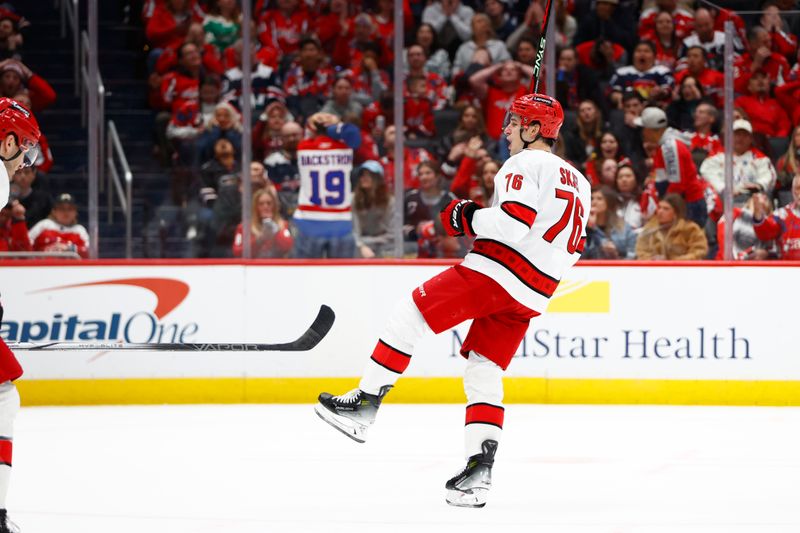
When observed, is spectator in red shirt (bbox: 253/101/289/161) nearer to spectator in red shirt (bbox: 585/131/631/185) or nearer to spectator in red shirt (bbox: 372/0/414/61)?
spectator in red shirt (bbox: 372/0/414/61)

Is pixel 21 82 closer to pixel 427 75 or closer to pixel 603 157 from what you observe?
pixel 427 75

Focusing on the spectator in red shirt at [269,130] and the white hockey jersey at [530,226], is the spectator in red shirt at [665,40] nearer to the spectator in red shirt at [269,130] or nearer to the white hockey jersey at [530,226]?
the spectator in red shirt at [269,130]

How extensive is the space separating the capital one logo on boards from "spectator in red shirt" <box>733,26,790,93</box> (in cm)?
339

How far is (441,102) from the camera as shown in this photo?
7.24 meters

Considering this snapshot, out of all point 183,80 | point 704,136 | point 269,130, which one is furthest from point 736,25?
point 183,80

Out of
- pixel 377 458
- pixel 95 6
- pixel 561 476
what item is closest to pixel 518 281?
pixel 561 476

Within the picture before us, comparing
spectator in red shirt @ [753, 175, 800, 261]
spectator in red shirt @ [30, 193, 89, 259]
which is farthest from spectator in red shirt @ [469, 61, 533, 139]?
spectator in red shirt @ [30, 193, 89, 259]

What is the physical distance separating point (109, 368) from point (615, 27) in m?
3.76

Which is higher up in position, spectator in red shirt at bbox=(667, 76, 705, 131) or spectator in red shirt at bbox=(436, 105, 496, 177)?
spectator in red shirt at bbox=(667, 76, 705, 131)

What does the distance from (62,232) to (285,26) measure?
181cm

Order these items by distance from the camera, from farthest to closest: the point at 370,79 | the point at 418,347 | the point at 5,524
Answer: the point at 370,79
the point at 418,347
the point at 5,524

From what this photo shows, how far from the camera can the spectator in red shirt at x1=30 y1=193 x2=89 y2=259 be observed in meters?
6.83

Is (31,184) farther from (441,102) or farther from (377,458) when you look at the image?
(377,458)

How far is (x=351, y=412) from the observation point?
13.2 ft
